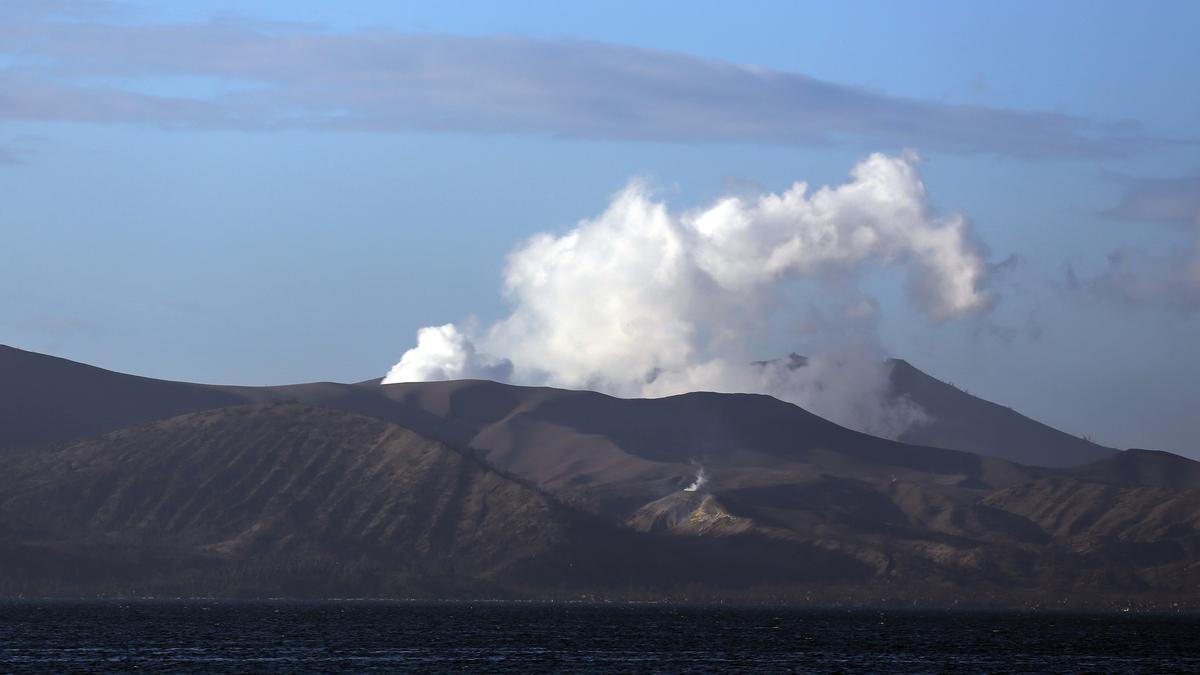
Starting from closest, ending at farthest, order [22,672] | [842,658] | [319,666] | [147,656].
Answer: [22,672]
[319,666]
[147,656]
[842,658]

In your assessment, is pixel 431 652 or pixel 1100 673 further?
pixel 431 652

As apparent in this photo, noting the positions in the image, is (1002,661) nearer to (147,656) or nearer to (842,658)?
(842,658)

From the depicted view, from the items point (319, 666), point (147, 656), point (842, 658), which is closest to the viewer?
point (319, 666)

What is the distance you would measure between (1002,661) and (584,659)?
4582cm

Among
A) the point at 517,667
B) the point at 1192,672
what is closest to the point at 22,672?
the point at 517,667

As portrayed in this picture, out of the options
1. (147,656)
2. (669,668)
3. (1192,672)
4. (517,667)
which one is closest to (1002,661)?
(1192,672)

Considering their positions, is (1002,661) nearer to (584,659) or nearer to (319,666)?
(584,659)

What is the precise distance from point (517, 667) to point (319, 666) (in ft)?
62.6

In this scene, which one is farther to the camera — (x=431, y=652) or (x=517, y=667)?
(x=431, y=652)

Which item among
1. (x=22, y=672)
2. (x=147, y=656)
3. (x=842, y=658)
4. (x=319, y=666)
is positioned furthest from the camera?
(x=842, y=658)

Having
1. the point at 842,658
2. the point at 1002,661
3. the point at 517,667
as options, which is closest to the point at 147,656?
the point at 517,667

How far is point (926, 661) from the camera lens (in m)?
192

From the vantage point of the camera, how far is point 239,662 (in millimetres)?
176625

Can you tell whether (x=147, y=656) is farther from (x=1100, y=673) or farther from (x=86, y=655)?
(x=1100, y=673)
